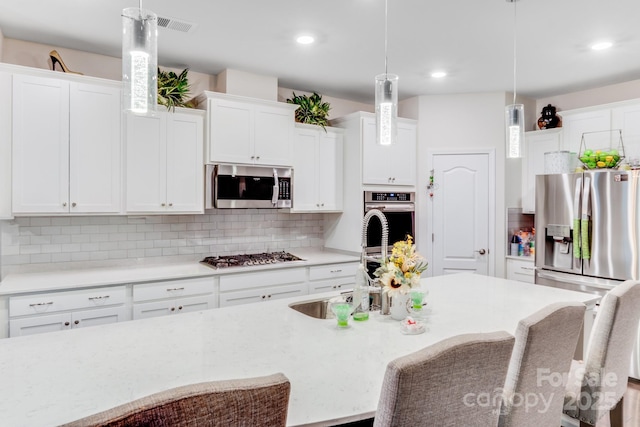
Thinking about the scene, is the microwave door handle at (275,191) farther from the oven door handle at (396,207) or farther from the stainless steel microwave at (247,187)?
the oven door handle at (396,207)

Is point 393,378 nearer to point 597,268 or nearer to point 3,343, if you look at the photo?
point 3,343

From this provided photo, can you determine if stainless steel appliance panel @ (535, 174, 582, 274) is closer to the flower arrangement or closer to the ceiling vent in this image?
Answer: the flower arrangement

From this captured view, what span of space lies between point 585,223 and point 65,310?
13.8 feet

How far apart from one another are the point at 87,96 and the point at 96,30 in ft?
1.58

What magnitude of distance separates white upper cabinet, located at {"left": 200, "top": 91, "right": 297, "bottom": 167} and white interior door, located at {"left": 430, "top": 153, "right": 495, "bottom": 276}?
6.07ft

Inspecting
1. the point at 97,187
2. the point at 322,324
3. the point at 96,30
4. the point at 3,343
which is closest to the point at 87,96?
the point at 96,30

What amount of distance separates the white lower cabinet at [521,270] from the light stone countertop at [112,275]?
1900 millimetres

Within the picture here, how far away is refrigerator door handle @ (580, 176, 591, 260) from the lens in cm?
358

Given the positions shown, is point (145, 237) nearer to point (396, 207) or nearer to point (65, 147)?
point (65, 147)

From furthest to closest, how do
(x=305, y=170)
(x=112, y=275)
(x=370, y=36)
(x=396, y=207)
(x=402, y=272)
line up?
(x=396, y=207) → (x=305, y=170) → (x=112, y=275) → (x=370, y=36) → (x=402, y=272)

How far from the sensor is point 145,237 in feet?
12.1

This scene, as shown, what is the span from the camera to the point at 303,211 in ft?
13.9

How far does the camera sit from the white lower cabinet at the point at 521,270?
14.0ft

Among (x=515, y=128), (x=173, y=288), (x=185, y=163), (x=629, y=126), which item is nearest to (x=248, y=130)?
(x=185, y=163)
